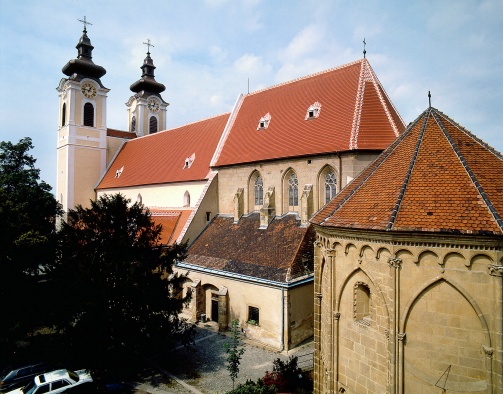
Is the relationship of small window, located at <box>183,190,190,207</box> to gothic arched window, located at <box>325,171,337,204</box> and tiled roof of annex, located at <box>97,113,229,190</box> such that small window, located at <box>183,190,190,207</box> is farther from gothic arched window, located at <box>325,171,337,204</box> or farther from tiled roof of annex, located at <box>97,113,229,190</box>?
gothic arched window, located at <box>325,171,337,204</box>

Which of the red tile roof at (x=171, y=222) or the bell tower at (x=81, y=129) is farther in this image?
the bell tower at (x=81, y=129)

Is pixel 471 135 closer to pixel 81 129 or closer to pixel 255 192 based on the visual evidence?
pixel 255 192

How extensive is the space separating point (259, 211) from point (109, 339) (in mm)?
11095

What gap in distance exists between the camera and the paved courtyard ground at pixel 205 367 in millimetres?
12758

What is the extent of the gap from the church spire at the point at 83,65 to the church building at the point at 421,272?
106ft

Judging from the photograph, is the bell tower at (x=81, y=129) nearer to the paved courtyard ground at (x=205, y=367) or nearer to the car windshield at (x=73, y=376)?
the paved courtyard ground at (x=205, y=367)

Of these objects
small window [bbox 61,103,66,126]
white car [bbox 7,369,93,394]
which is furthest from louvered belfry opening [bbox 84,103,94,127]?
white car [bbox 7,369,93,394]

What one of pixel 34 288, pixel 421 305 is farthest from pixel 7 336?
pixel 421 305

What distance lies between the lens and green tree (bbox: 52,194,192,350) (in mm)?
11773

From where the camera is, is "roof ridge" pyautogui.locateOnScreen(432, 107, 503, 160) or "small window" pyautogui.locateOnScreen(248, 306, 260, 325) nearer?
"roof ridge" pyautogui.locateOnScreen(432, 107, 503, 160)

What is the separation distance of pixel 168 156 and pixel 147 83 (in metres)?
16.6

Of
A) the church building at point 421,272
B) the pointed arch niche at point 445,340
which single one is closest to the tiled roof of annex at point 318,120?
the church building at point 421,272

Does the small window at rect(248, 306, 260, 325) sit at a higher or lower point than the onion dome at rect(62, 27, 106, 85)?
lower

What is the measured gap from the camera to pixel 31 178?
3003 cm
